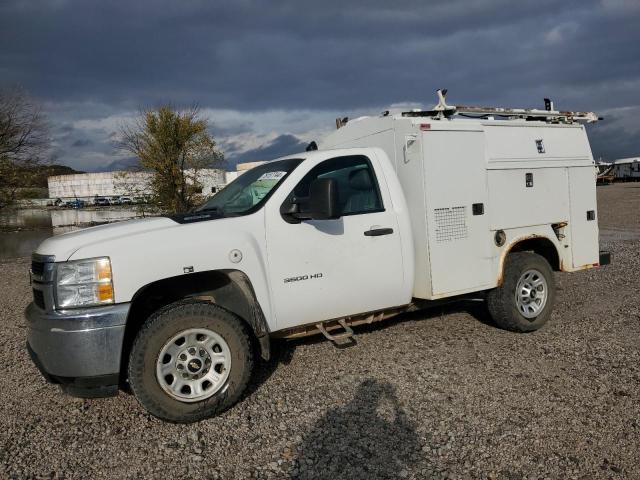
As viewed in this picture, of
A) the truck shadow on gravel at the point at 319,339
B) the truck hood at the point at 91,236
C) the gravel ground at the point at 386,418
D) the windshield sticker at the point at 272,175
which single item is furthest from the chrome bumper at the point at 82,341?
the windshield sticker at the point at 272,175

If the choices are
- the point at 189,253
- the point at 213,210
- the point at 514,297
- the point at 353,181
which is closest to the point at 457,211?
the point at 353,181

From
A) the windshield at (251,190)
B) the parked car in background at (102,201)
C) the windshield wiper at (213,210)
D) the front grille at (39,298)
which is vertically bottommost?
the front grille at (39,298)

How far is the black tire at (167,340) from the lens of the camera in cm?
357

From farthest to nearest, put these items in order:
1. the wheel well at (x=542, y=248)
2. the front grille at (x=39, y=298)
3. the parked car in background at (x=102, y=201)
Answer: the parked car in background at (x=102, y=201)
the wheel well at (x=542, y=248)
the front grille at (x=39, y=298)

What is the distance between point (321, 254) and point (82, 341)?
198 centimetres

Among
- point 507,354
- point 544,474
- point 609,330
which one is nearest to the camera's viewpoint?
point 544,474

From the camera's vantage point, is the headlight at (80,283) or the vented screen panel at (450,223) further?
the vented screen panel at (450,223)

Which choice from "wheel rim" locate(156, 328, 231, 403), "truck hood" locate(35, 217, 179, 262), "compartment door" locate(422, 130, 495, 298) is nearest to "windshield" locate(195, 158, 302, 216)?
"truck hood" locate(35, 217, 179, 262)

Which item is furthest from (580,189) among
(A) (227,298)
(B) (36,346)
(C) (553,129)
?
(B) (36,346)

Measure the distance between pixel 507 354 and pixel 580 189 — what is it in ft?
7.90

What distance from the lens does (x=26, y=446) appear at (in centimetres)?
354

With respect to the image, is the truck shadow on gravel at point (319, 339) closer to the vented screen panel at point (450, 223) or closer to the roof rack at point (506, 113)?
the vented screen panel at point (450, 223)

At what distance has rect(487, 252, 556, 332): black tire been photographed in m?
Result: 5.40

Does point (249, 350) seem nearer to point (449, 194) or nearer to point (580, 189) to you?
point (449, 194)
